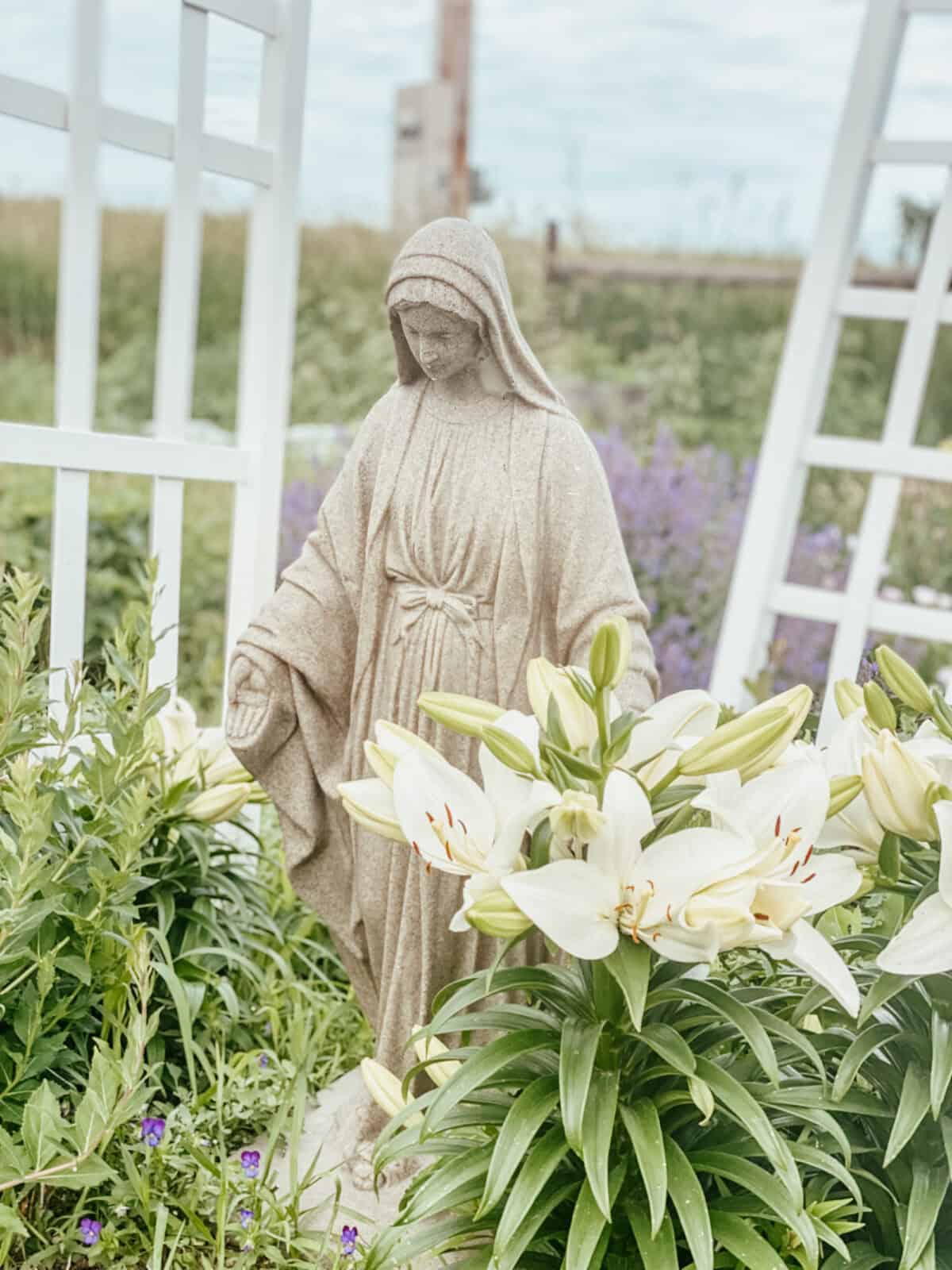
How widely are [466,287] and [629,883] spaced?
1.04 meters

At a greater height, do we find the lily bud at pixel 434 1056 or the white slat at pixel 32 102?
the white slat at pixel 32 102

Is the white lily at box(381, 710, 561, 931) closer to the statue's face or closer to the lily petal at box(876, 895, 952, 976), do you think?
the lily petal at box(876, 895, 952, 976)

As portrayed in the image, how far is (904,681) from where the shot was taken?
1558 millimetres

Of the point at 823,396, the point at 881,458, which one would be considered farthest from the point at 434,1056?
the point at 823,396

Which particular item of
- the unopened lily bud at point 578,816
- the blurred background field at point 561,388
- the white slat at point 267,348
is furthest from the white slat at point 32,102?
the blurred background field at point 561,388

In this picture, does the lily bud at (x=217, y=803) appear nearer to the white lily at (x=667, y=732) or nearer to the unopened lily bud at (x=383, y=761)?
the unopened lily bud at (x=383, y=761)

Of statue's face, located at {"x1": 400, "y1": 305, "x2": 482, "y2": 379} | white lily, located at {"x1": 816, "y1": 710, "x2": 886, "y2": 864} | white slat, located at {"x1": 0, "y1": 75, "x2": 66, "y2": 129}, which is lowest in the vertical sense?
white lily, located at {"x1": 816, "y1": 710, "x2": 886, "y2": 864}

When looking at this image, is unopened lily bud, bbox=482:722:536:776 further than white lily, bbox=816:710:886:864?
No

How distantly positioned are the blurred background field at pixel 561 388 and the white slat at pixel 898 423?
113cm

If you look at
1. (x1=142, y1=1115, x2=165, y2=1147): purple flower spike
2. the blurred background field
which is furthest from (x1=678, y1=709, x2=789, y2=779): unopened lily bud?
the blurred background field

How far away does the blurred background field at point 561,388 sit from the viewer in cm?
489

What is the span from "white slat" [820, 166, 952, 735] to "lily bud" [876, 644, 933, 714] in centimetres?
191

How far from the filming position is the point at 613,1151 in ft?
5.17

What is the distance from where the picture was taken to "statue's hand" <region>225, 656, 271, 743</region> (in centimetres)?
219
